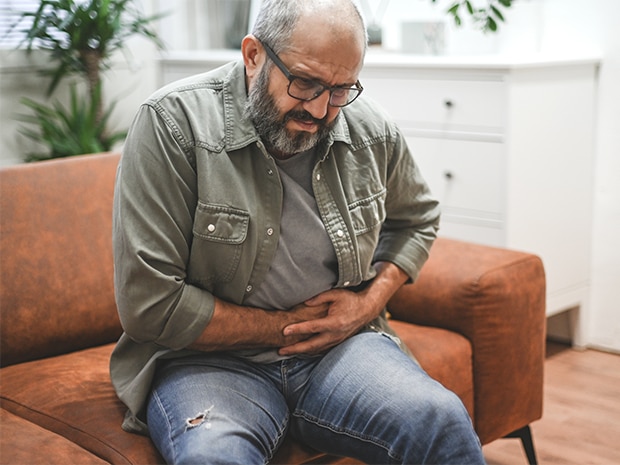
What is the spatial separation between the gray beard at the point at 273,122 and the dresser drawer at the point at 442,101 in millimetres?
1277

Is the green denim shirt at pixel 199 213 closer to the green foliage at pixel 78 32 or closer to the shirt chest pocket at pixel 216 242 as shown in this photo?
the shirt chest pocket at pixel 216 242

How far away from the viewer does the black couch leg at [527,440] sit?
2266 millimetres

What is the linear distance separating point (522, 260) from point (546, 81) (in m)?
Answer: 1.01

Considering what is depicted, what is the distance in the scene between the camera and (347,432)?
5.36 ft

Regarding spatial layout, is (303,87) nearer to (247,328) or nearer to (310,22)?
(310,22)

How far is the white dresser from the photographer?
Result: 2.87 meters

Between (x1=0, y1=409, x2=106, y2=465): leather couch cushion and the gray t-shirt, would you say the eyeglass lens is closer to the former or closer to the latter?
the gray t-shirt

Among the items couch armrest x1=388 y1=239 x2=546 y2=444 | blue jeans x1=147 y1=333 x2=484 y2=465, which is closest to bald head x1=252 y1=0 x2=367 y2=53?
blue jeans x1=147 y1=333 x2=484 y2=465

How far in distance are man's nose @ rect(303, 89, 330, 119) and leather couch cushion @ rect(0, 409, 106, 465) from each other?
2.33 feet

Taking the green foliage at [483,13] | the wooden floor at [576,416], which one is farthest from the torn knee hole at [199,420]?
the green foliage at [483,13]

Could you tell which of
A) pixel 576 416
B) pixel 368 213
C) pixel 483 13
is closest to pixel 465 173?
pixel 483 13

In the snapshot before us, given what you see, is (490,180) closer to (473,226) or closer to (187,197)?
(473,226)

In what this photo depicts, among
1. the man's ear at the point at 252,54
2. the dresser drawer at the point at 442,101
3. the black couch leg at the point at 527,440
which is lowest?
the black couch leg at the point at 527,440

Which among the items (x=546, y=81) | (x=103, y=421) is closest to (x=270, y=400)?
(x=103, y=421)
